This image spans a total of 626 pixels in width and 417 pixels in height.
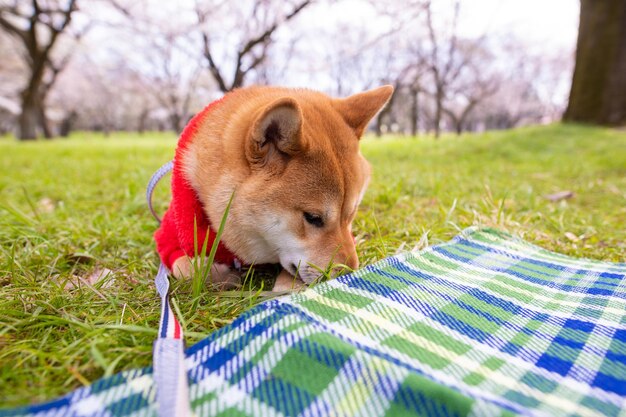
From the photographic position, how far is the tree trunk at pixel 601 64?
24.1 feet

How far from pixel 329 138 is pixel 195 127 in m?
0.66

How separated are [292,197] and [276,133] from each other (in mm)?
266

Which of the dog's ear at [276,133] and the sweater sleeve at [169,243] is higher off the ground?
the dog's ear at [276,133]

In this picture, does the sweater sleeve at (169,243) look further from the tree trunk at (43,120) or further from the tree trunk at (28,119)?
the tree trunk at (43,120)

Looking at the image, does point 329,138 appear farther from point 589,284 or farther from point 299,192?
point 589,284

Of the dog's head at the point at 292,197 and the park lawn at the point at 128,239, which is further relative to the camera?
the dog's head at the point at 292,197

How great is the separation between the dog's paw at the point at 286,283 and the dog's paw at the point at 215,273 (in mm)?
173

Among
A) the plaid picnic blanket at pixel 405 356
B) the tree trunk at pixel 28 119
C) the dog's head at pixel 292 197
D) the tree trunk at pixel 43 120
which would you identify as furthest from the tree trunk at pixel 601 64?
the tree trunk at pixel 43 120

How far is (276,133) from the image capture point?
144 centimetres

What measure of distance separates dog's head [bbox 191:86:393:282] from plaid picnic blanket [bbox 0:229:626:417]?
27cm

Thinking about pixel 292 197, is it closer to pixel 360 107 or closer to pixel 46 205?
pixel 360 107

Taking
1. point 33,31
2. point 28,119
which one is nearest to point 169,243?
point 33,31

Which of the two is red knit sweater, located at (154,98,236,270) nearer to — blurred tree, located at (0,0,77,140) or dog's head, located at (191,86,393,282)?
dog's head, located at (191,86,393,282)

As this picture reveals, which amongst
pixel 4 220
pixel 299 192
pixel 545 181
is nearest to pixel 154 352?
pixel 299 192
